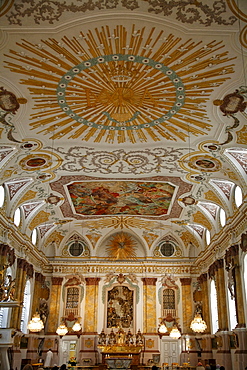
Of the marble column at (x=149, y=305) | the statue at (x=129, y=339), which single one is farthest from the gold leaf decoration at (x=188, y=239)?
the statue at (x=129, y=339)

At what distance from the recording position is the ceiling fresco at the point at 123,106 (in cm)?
834

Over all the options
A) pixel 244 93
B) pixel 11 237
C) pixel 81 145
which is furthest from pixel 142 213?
pixel 244 93

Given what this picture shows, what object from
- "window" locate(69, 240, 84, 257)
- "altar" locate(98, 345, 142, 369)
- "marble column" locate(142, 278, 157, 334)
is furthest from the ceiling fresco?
"altar" locate(98, 345, 142, 369)

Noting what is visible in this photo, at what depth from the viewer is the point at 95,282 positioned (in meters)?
23.7

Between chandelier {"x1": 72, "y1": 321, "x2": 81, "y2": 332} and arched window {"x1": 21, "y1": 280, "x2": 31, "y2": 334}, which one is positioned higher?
arched window {"x1": 21, "y1": 280, "x2": 31, "y2": 334}

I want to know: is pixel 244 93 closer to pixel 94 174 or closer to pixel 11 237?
pixel 94 174

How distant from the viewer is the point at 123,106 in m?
11.1

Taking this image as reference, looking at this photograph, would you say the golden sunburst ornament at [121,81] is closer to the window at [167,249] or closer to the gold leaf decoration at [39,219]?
the gold leaf decoration at [39,219]

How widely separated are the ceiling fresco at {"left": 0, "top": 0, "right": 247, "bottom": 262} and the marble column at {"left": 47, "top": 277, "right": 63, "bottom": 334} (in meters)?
5.52

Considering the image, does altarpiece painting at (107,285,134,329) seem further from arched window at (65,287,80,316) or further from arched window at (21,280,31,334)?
arched window at (21,280,31,334)

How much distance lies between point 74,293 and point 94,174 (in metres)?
10.8

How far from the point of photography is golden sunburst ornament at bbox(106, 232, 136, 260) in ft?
80.1

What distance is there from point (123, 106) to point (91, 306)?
614 inches

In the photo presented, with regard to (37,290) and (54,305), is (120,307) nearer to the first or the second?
(54,305)
